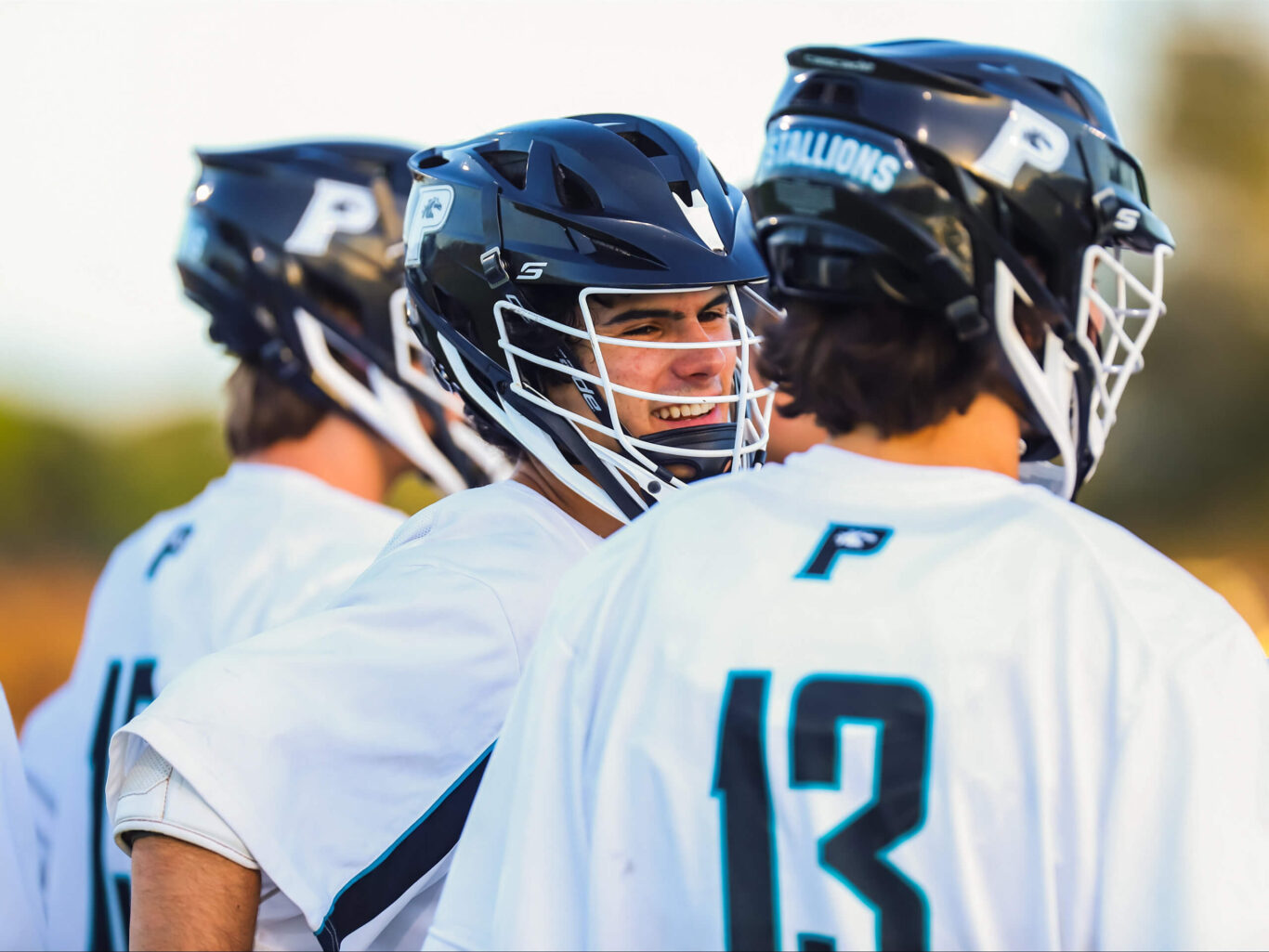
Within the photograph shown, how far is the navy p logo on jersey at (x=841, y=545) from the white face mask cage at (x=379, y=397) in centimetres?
230

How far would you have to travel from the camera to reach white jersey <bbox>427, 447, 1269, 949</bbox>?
60.0 inches

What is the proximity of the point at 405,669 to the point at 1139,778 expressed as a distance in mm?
1156

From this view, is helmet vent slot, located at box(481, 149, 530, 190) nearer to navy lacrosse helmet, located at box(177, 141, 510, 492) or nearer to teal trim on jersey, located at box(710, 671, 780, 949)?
navy lacrosse helmet, located at box(177, 141, 510, 492)

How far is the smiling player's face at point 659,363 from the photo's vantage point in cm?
256

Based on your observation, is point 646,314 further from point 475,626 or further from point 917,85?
point 917,85

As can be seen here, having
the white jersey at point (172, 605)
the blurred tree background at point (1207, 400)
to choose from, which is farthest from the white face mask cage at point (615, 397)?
the blurred tree background at point (1207, 400)

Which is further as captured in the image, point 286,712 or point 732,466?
point 732,466

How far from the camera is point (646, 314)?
261 cm

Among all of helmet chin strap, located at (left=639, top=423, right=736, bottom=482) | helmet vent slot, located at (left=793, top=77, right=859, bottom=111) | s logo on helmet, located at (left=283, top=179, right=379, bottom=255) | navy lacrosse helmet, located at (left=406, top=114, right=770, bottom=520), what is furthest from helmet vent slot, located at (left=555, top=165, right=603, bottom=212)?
s logo on helmet, located at (left=283, top=179, right=379, bottom=255)

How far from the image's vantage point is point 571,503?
2627 millimetres

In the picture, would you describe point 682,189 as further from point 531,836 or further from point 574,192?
point 531,836

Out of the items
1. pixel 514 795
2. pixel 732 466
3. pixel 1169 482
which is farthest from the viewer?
pixel 1169 482

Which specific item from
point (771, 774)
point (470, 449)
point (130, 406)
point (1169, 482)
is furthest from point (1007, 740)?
point (130, 406)

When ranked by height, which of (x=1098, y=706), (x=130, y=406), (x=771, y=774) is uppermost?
(x=1098, y=706)
